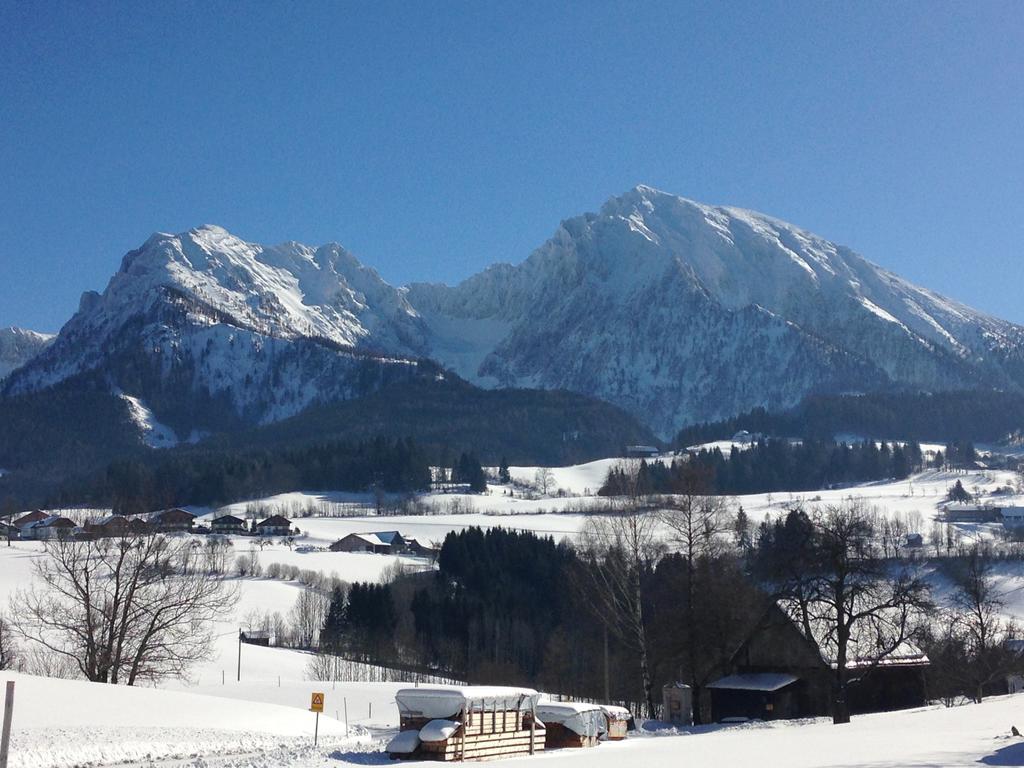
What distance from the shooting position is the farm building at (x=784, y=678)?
52000mm

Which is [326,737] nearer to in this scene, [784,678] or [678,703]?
[678,703]

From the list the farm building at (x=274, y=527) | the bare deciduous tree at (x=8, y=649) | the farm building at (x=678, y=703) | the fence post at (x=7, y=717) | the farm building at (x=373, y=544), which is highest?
the farm building at (x=274, y=527)

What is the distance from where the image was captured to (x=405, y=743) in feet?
110

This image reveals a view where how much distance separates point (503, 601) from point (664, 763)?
80951 millimetres

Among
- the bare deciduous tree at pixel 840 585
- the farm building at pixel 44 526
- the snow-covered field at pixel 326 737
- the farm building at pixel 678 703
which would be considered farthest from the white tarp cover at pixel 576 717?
the farm building at pixel 44 526

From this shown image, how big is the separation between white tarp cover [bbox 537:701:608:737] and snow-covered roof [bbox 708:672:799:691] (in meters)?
12.9

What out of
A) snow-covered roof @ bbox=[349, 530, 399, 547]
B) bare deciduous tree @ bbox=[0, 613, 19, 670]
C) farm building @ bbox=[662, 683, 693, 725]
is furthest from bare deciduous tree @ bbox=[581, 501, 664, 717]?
snow-covered roof @ bbox=[349, 530, 399, 547]

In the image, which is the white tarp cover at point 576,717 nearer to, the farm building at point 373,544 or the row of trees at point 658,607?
the row of trees at point 658,607

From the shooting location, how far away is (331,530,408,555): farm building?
15138 cm

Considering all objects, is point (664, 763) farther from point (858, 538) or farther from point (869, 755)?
point (858, 538)

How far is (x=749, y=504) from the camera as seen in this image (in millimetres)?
199625

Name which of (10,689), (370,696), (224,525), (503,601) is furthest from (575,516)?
(10,689)

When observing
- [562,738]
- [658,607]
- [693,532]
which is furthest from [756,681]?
[562,738]

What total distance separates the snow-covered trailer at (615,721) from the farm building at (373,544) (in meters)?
108
